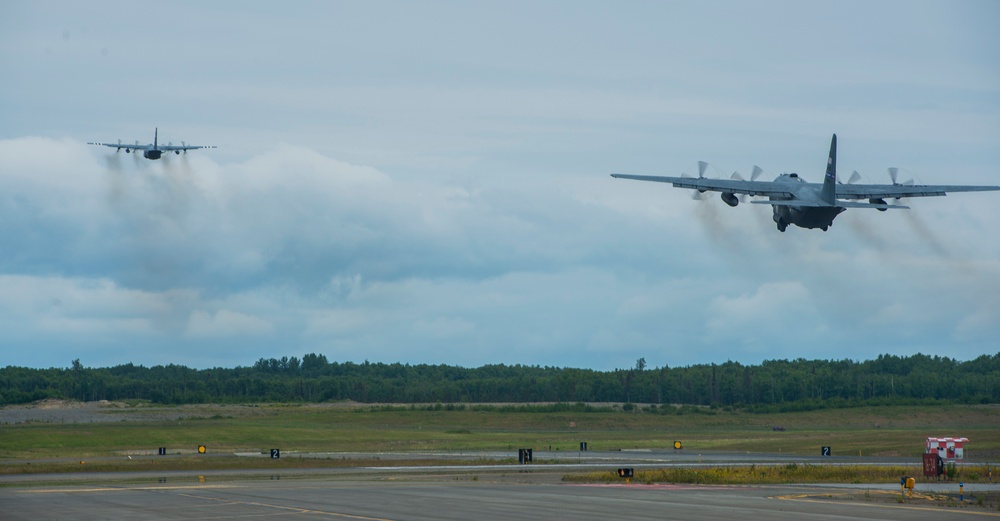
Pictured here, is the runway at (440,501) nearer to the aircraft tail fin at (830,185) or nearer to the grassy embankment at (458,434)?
the grassy embankment at (458,434)

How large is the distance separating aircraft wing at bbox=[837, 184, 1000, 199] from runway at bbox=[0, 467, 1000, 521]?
31357mm

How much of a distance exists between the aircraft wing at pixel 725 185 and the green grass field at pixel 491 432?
929 inches

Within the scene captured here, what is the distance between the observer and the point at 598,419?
172 meters

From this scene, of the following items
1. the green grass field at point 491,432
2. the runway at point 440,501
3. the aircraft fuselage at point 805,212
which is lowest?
the green grass field at point 491,432

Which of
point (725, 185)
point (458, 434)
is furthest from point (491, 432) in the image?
point (725, 185)

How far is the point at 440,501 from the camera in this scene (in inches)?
1855

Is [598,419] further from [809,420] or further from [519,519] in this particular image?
[519,519]

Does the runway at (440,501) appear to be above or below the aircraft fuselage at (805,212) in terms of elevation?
below

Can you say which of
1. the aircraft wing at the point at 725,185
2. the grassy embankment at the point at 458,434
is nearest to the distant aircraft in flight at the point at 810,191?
the aircraft wing at the point at 725,185

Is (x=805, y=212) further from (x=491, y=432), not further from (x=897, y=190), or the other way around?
(x=491, y=432)

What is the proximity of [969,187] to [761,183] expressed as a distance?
14829 millimetres

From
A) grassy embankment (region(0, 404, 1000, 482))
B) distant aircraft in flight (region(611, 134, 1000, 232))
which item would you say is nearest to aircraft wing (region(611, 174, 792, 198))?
distant aircraft in flight (region(611, 134, 1000, 232))

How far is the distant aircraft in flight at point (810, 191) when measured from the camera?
75.2m

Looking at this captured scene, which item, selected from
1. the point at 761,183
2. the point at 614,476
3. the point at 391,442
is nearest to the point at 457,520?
the point at 614,476
